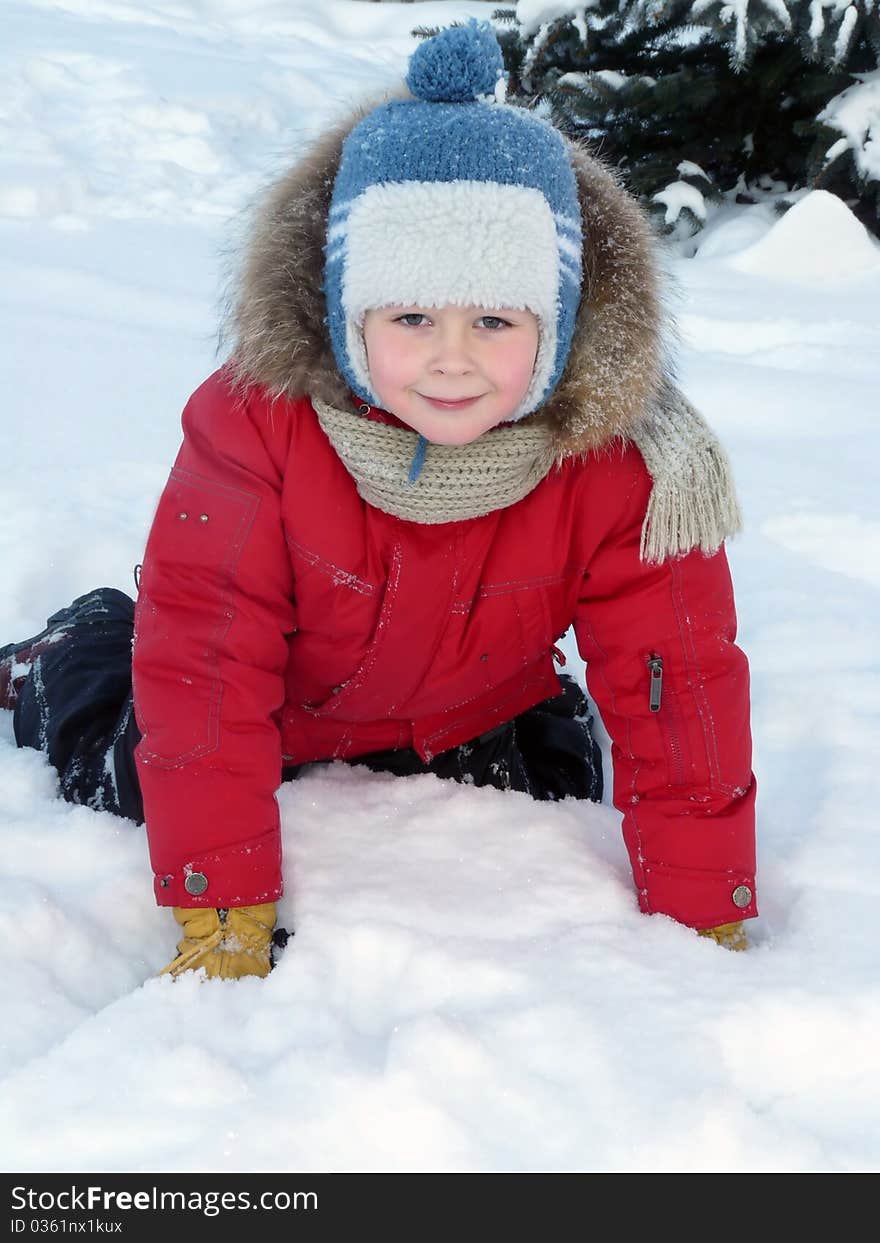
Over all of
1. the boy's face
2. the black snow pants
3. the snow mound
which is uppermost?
the boy's face

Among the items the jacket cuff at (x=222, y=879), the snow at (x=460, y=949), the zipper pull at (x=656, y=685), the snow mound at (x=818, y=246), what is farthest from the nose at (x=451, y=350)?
the snow mound at (x=818, y=246)

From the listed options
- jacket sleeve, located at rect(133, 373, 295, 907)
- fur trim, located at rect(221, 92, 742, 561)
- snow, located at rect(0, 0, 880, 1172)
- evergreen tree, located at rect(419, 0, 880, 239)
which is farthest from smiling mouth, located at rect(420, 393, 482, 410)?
evergreen tree, located at rect(419, 0, 880, 239)

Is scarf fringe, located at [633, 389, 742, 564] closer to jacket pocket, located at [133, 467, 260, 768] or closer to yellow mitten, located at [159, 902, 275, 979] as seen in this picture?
jacket pocket, located at [133, 467, 260, 768]

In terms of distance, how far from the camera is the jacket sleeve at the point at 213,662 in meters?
1.38

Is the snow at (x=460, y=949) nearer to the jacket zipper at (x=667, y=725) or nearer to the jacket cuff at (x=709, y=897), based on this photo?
the jacket cuff at (x=709, y=897)

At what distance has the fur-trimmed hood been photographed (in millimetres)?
1348

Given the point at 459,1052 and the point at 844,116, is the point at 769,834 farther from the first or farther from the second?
the point at 844,116

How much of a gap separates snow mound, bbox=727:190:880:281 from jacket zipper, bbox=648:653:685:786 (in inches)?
Answer: 108

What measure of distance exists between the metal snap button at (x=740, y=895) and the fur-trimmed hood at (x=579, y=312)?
0.55m

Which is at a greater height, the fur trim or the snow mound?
the fur trim

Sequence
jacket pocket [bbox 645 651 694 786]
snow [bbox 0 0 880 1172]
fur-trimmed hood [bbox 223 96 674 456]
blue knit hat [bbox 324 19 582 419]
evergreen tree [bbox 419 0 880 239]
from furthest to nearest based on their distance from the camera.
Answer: evergreen tree [bbox 419 0 880 239], jacket pocket [bbox 645 651 694 786], fur-trimmed hood [bbox 223 96 674 456], blue knit hat [bbox 324 19 582 419], snow [bbox 0 0 880 1172]

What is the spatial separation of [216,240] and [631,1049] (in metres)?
3.53
